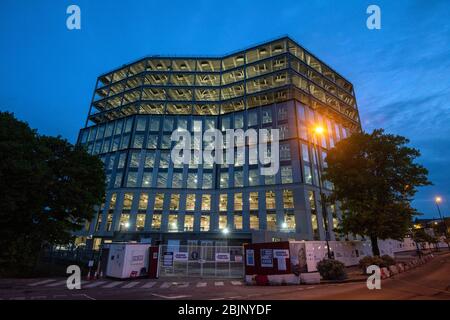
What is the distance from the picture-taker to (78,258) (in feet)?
89.4

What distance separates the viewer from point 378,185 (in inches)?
982

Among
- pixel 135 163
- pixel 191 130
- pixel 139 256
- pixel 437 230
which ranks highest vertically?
pixel 191 130

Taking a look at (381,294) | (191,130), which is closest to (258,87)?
(191,130)

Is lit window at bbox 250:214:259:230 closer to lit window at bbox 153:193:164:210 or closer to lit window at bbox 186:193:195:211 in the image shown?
lit window at bbox 186:193:195:211

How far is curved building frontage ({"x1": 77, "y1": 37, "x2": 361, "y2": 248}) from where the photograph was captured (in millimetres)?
45938

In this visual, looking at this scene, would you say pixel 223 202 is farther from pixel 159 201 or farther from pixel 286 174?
pixel 286 174

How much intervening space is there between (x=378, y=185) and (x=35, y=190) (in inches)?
1297

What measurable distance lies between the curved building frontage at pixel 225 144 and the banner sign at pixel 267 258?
57.2ft

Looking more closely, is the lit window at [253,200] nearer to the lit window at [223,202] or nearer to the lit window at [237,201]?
the lit window at [237,201]

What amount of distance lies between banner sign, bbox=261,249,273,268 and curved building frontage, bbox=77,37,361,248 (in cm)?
1742

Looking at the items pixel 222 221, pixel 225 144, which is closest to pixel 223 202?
pixel 222 221
